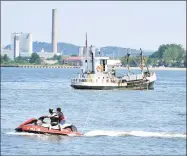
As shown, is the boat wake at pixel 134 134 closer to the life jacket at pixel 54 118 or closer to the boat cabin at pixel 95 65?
the life jacket at pixel 54 118

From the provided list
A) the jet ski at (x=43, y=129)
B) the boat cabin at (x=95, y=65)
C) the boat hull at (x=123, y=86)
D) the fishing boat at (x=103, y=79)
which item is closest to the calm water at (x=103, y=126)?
the jet ski at (x=43, y=129)

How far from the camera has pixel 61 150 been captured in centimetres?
5066

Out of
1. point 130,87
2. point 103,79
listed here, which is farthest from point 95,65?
point 130,87

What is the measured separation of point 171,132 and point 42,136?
9.34 m

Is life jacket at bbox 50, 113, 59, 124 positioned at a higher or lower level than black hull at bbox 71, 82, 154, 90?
higher

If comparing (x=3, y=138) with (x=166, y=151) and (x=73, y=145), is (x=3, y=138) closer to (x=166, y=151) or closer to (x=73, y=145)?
(x=73, y=145)

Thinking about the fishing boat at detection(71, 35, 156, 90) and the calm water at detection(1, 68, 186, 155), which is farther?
the fishing boat at detection(71, 35, 156, 90)

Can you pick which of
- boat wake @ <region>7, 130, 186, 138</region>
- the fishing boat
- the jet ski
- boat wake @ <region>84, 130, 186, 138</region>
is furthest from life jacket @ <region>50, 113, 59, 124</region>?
the fishing boat

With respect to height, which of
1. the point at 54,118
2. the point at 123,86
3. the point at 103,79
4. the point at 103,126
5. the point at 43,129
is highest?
the point at 54,118

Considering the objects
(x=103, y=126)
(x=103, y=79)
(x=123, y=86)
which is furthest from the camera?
(x=103, y=79)

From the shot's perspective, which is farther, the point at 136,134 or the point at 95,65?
the point at 95,65

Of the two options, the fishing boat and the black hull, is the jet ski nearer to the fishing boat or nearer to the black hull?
the black hull

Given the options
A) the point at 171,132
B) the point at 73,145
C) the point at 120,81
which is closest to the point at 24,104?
the point at 171,132

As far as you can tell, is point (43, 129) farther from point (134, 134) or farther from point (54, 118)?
point (134, 134)
